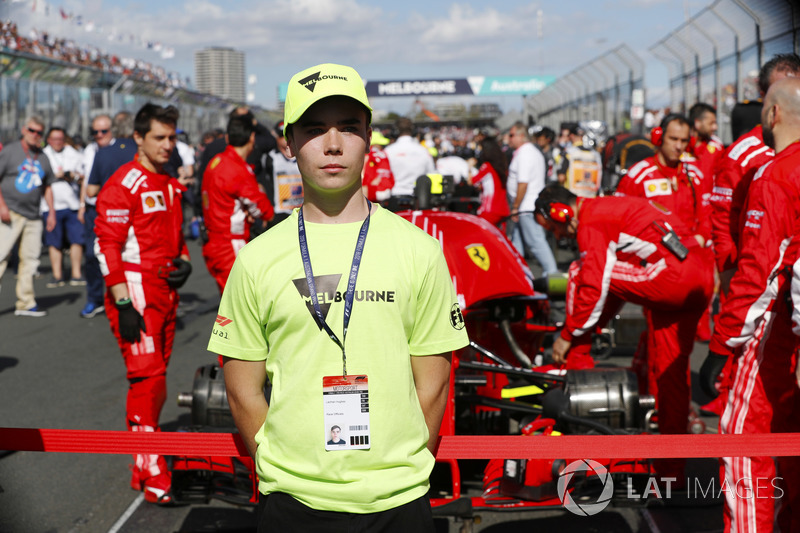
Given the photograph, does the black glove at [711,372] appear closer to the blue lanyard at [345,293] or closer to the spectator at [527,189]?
the blue lanyard at [345,293]

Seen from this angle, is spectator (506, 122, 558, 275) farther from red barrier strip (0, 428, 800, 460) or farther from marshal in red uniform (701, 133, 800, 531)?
red barrier strip (0, 428, 800, 460)

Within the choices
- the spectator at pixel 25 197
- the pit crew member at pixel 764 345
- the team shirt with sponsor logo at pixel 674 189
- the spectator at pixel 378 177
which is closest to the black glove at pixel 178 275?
the pit crew member at pixel 764 345

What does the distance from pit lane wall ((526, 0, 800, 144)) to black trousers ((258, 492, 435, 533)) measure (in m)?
8.52

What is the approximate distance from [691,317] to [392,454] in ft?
11.2

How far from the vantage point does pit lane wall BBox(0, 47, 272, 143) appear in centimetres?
1552

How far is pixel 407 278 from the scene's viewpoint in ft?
7.12

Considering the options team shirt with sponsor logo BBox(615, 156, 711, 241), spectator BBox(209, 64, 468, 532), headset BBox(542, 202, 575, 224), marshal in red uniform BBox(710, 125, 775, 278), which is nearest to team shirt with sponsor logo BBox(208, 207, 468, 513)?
spectator BBox(209, 64, 468, 532)

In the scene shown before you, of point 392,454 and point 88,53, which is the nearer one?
point 392,454

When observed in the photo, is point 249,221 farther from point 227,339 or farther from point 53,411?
point 227,339

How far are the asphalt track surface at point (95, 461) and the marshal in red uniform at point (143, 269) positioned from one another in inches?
9.7

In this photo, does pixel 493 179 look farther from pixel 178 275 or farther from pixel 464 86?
pixel 464 86

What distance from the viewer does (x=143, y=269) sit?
4777 millimetres

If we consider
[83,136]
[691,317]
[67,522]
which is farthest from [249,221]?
[83,136]

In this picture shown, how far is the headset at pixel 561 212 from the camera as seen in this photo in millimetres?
5059
